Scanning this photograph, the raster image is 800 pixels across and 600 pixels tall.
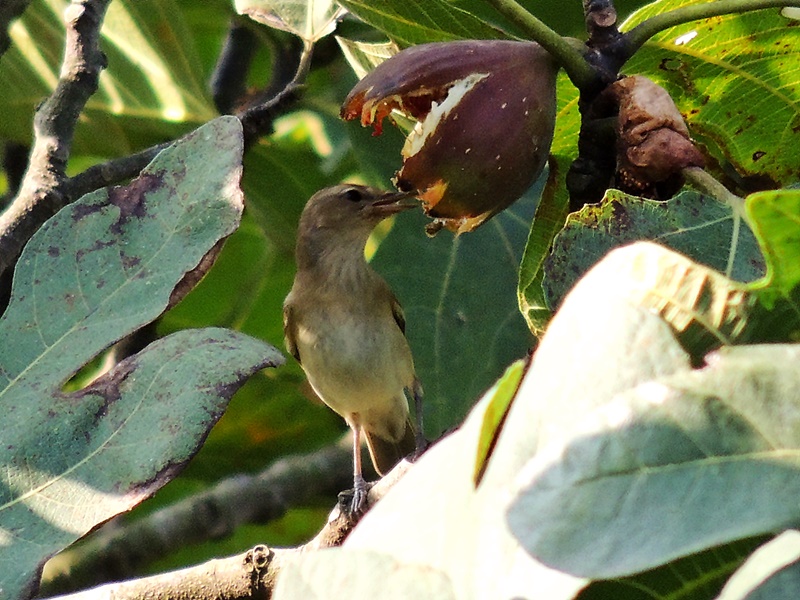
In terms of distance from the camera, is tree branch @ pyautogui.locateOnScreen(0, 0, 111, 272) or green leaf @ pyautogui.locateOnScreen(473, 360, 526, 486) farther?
tree branch @ pyautogui.locateOnScreen(0, 0, 111, 272)

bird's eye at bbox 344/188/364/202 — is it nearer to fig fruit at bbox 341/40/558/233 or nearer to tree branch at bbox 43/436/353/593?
tree branch at bbox 43/436/353/593

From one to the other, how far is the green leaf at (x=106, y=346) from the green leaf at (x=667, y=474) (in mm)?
436

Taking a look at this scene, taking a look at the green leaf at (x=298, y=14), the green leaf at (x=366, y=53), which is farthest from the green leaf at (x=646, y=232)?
the green leaf at (x=298, y=14)

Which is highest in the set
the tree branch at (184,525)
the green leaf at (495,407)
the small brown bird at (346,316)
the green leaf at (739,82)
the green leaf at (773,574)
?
the green leaf at (495,407)

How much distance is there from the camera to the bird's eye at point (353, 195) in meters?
2.98

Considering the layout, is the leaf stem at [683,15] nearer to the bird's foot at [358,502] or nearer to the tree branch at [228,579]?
the tree branch at [228,579]

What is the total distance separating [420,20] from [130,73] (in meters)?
1.13

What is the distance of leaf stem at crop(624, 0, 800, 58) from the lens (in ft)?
3.68

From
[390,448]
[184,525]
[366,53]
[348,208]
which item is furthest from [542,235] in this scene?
[390,448]

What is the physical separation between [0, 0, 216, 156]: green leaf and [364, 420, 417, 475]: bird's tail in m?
1.68

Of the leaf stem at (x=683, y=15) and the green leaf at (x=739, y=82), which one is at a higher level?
the leaf stem at (x=683, y=15)

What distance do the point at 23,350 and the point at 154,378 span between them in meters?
0.17

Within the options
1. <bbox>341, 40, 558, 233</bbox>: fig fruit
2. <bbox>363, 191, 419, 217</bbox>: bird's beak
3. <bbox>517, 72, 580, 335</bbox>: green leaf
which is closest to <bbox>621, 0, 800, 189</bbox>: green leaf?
<bbox>517, 72, 580, 335</bbox>: green leaf

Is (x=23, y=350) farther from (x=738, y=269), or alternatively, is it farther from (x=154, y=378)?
(x=738, y=269)
